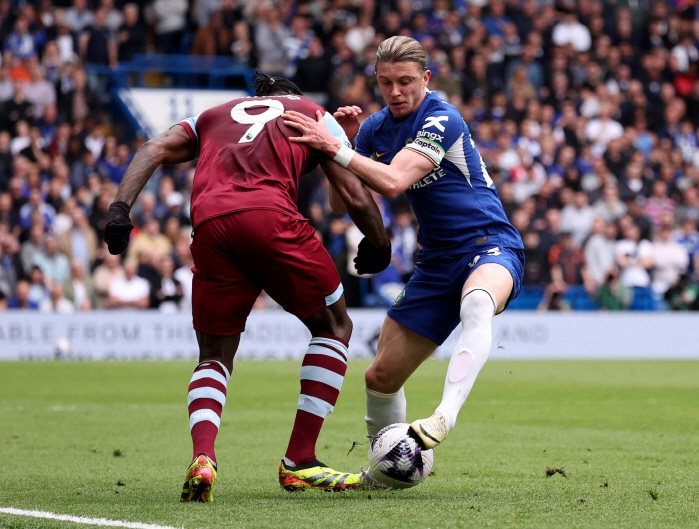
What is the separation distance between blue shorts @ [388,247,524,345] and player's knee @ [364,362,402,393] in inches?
11.4

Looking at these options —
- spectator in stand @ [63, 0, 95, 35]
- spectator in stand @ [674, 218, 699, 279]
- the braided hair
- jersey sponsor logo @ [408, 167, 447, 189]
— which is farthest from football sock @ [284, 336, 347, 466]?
spectator in stand @ [63, 0, 95, 35]

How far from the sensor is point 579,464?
6.30 metres

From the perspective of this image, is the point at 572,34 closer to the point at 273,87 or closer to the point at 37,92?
the point at 37,92

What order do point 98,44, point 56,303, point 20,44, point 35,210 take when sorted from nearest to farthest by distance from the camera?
point 56,303 < point 35,210 < point 20,44 < point 98,44

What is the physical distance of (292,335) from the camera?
52.5 feet

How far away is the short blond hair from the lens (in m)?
5.31

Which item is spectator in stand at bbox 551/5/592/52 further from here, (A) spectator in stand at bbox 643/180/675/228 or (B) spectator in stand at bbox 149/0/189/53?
(B) spectator in stand at bbox 149/0/189/53

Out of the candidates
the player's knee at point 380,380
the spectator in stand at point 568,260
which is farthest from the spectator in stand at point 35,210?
the player's knee at point 380,380

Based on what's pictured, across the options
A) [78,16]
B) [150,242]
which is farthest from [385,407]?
[78,16]

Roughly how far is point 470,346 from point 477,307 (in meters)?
0.20

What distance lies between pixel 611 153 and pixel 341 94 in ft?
17.2

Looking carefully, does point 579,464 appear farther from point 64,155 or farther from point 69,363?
point 64,155

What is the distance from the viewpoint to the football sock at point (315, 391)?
5.28 metres

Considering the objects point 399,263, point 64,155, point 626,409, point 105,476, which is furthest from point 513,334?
point 105,476
